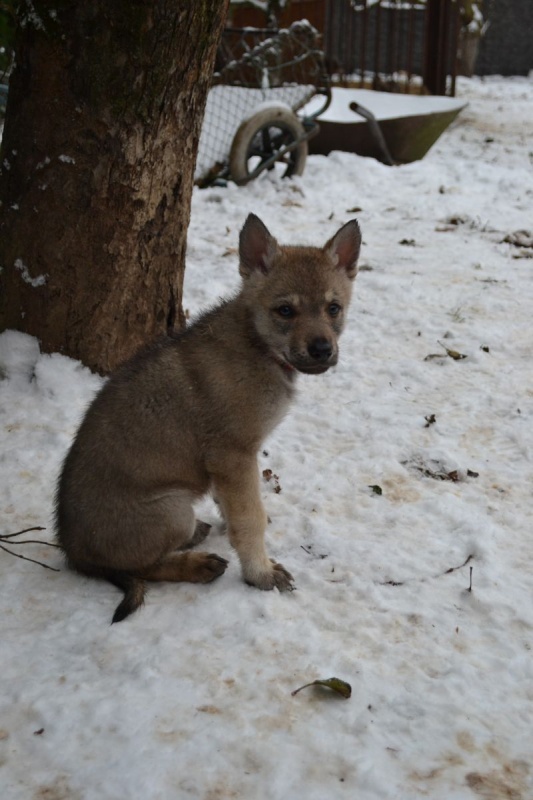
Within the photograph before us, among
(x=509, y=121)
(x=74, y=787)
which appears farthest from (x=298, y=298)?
(x=509, y=121)

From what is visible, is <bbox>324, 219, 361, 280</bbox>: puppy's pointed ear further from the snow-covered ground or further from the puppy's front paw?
the puppy's front paw

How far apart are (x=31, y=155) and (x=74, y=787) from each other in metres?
3.41

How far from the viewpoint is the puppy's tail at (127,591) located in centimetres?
321

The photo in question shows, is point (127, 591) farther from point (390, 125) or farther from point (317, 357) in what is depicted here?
point (390, 125)

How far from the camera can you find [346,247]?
12.8 feet

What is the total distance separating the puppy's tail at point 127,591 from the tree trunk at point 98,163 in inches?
74.4

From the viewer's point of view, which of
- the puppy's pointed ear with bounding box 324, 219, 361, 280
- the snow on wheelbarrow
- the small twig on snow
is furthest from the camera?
the snow on wheelbarrow

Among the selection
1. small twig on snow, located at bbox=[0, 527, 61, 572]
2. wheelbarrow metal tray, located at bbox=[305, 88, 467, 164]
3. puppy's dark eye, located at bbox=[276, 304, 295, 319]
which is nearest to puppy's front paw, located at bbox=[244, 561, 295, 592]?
small twig on snow, located at bbox=[0, 527, 61, 572]

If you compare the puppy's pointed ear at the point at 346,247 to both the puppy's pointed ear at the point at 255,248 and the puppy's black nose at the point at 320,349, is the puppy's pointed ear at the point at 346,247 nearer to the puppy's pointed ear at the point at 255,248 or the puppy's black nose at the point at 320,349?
the puppy's pointed ear at the point at 255,248

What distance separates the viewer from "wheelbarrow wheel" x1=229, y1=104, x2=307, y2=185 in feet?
31.6

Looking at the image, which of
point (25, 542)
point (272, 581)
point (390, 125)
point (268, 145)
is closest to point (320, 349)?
point (272, 581)

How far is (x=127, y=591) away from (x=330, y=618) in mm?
832

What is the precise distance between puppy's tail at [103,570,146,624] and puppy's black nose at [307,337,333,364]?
3.92 feet

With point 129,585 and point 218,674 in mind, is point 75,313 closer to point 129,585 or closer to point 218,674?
point 129,585
